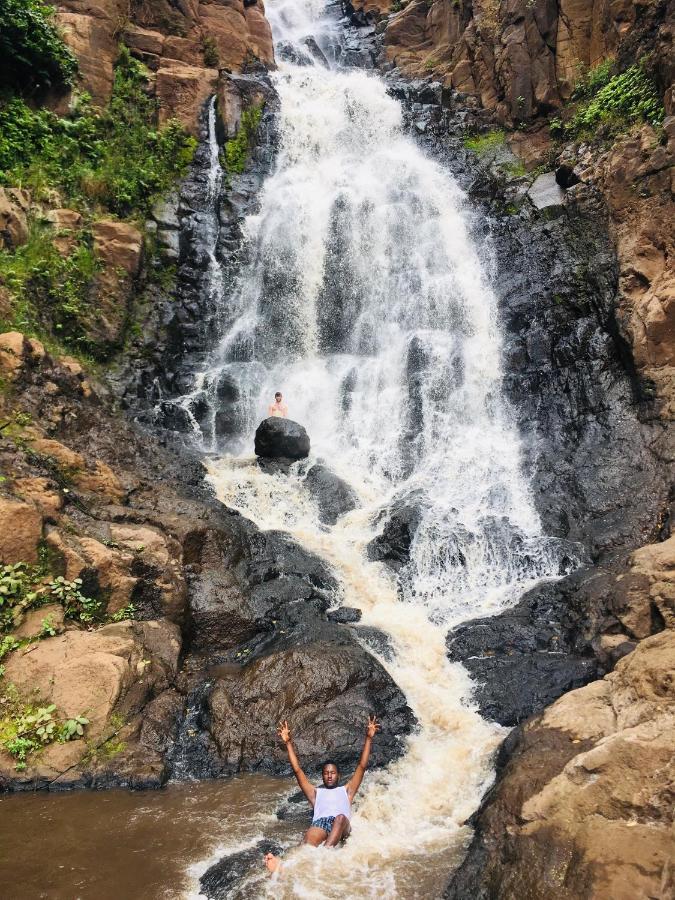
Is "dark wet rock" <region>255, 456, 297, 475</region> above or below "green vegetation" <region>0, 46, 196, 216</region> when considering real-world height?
below

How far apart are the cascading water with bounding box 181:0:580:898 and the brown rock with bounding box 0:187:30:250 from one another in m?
5.62

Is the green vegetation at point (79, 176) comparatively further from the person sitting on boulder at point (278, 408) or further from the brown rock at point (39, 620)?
the brown rock at point (39, 620)

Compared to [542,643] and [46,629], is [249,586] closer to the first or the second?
[46,629]

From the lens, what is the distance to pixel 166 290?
679 inches

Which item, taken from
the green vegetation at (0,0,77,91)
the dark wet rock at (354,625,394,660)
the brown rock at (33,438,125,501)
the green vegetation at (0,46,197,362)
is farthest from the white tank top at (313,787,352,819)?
the green vegetation at (0,0,77,91)

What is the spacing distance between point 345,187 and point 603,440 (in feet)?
44.0

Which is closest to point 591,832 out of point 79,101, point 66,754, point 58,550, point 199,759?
point 199,759

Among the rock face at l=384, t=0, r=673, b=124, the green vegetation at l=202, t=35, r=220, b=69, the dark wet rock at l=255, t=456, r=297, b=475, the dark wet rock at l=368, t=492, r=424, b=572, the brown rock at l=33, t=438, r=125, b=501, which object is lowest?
the dark wet rock at l=368, t=492, r=424, b=572

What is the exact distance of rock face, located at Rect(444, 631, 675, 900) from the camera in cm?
376

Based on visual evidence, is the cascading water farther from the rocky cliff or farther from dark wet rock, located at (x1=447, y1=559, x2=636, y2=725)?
the rocky cliff

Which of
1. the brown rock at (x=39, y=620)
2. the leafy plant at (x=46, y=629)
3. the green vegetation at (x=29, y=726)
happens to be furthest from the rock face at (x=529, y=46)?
the green vegetation at (x=29, y=726)

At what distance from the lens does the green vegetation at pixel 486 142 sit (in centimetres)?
2125

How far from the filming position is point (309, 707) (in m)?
7.62

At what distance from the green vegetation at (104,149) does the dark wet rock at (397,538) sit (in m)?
12.7
